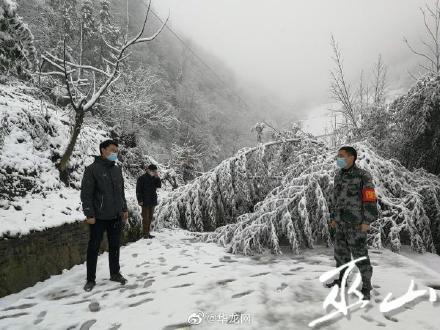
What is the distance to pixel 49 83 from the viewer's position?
40.7 feet

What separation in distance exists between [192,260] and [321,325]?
10.0 feet

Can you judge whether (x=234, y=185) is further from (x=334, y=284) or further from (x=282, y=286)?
(x=334, y=284)

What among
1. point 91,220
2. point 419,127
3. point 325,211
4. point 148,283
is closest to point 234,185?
point 325,211

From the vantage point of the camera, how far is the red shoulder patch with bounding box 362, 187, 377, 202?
3.55m

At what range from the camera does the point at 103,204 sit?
4328 millimetres

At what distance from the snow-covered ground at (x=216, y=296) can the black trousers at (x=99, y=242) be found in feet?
0.78

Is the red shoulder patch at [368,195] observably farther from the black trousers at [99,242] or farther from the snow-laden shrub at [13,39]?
the snow-laden shrub at [13,39]

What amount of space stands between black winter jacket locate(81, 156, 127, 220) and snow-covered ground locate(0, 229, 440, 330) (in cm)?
99

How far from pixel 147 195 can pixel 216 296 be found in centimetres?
418

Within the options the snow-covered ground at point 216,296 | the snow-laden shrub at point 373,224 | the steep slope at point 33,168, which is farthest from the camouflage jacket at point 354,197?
the steep slope at point 33,168

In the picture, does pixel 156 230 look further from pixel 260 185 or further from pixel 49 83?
pixel 49 83

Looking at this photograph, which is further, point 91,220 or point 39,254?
point 39,254

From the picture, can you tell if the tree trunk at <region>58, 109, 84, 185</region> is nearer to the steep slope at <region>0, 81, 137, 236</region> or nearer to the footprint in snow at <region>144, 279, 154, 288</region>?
the steep slope at <region>0, 81, 137, 236</region>

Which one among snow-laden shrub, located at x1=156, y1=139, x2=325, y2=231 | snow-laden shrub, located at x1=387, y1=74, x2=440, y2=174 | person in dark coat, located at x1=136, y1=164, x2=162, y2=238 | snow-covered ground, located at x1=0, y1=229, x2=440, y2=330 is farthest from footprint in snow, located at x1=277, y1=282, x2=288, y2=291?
snow-laden shrub, located at x1=387, y1=74, x2=440, y2=174
